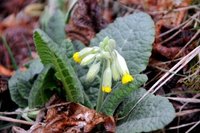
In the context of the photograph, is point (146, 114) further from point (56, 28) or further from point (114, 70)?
point (56, 28)

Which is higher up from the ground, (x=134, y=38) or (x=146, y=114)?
(x=134, y=38)

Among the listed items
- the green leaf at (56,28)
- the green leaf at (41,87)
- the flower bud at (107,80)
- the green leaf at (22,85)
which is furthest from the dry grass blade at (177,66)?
the green leaf at (56,28)

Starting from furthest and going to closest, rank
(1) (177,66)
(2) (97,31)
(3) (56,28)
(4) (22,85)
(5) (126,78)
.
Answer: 1. (3) (56,28)
2. (2) (97,31)
3. (4) (22,85)
4. (1) (177,66)
5. (5) (126,78)

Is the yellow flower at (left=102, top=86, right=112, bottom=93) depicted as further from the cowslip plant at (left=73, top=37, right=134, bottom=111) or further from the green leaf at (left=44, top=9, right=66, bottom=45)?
the green leaf at (left=44, top=9, right=66, bottom=45)

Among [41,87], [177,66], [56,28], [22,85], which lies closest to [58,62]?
[41,87]

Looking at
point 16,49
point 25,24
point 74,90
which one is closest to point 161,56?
point 74,90

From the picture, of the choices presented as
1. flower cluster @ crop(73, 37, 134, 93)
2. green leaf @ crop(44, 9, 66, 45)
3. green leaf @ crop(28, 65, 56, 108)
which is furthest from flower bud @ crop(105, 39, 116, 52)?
green leaf @ crop(44, 9, 66, 45)

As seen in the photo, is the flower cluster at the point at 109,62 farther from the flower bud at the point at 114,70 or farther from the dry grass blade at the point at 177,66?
the dry grass blade at the point at 177,66
